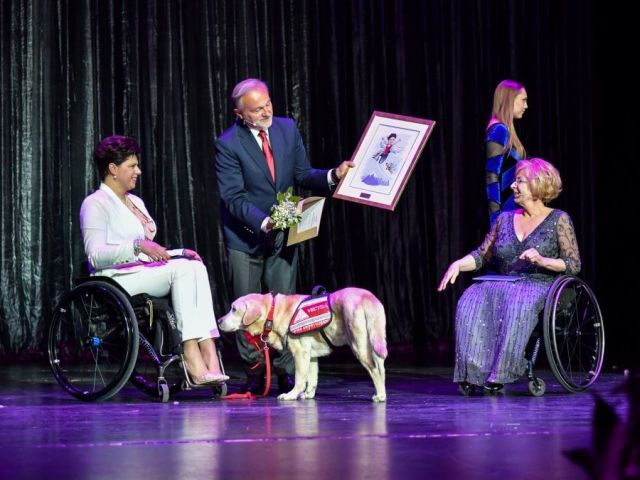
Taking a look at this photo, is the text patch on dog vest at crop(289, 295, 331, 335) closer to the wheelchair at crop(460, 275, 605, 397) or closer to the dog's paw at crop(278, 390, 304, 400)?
the dog's paw at crop(278, 390, 304, 400)

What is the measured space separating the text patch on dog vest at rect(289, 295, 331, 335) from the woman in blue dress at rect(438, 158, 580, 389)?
502 millimetres

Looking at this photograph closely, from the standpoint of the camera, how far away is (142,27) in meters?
6.47

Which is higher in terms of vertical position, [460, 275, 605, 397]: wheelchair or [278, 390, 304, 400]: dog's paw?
[460, 275, 605, 397]: wheelchair

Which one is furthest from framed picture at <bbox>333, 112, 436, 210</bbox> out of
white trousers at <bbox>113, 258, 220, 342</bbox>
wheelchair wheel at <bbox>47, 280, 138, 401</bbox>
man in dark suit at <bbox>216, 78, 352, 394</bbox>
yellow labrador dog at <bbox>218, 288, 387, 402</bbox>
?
Result: wheelchair wheel at <bbox>47, 280, 138, 401</bbox>

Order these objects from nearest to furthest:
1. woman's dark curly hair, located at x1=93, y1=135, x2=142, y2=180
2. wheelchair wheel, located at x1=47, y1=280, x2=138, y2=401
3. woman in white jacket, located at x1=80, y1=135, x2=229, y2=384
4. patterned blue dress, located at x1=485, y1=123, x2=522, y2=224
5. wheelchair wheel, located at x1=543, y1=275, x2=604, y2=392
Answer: wheelchair wheel, located at x1=47, y1=280, x2=138, y2=401
wheelchair wheel, located at x1=543, y1=275, x2=604, y2=392
woman in white jacket, located at x1=80, y1=135, x2=229, y2=384
woman's dark curly hair, located at x1=93, y1=135, x2=142, y2=180
patterned blue dress, located at x1=485, y1=123, x2=522, y2=224

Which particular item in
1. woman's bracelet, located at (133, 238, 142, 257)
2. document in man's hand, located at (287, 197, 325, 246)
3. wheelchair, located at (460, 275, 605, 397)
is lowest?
wheelchair, located at (460, 275, 605, 397)

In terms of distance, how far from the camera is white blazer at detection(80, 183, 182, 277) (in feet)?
14.0

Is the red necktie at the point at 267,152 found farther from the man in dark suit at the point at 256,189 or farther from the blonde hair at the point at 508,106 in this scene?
the blonde hair at the point at 508,106

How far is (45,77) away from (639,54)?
3.56m

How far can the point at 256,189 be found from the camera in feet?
Result: 15.1

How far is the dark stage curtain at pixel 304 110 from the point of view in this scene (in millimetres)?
Answer: 6355

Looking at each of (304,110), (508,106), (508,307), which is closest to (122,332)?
(508,307)

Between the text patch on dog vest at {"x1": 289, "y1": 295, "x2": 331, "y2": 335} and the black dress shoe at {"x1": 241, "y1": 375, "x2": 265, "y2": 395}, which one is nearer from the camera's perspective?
the text patch on dog vest at {"x1": 289, "y1": 295, "x2": 331, "y2": 335}

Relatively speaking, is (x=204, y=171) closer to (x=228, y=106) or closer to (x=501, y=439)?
(x=228, y=106)
